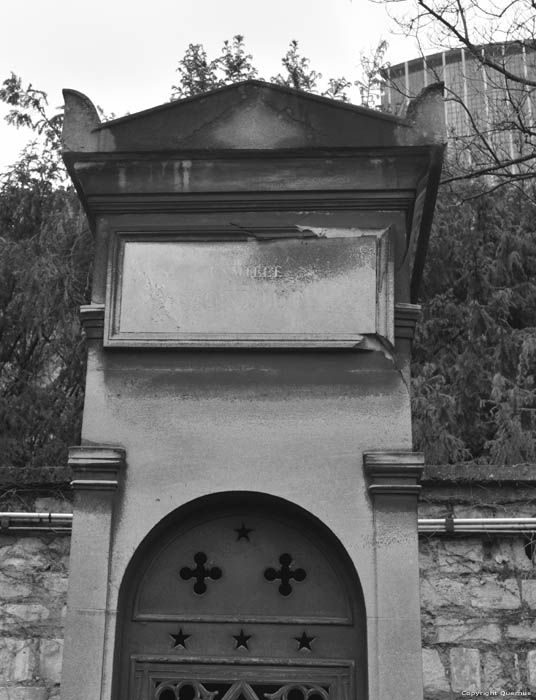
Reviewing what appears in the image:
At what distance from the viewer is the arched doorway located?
11.7 ft

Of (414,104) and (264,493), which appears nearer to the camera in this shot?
(264,493)

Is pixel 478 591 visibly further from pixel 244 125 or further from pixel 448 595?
pixel 244 125

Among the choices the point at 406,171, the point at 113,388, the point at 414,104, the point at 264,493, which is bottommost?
the point at 264,493

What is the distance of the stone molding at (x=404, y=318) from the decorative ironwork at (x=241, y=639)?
3.86 feet

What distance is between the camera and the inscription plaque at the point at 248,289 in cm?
377

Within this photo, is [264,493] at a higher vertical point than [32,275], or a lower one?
lower

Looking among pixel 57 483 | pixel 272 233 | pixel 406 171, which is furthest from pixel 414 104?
pixel 57 483

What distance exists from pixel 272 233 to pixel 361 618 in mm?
1405

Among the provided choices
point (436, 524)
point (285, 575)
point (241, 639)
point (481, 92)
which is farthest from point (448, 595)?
point (481, 92)

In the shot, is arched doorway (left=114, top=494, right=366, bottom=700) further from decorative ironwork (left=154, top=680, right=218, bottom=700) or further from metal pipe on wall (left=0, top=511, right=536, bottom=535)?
metal pipe on wall (left=0, top=511, right=536, bottom=535)

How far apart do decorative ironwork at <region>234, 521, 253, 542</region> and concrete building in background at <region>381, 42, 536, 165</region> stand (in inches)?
172

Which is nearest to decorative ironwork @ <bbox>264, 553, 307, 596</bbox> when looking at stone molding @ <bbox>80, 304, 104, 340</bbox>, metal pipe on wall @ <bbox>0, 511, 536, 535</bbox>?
stone molding @ <bbox>80, 304, 104, 340</bbox>

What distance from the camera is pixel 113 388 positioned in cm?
373

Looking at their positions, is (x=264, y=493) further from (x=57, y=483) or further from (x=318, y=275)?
(x=57, y=483)
